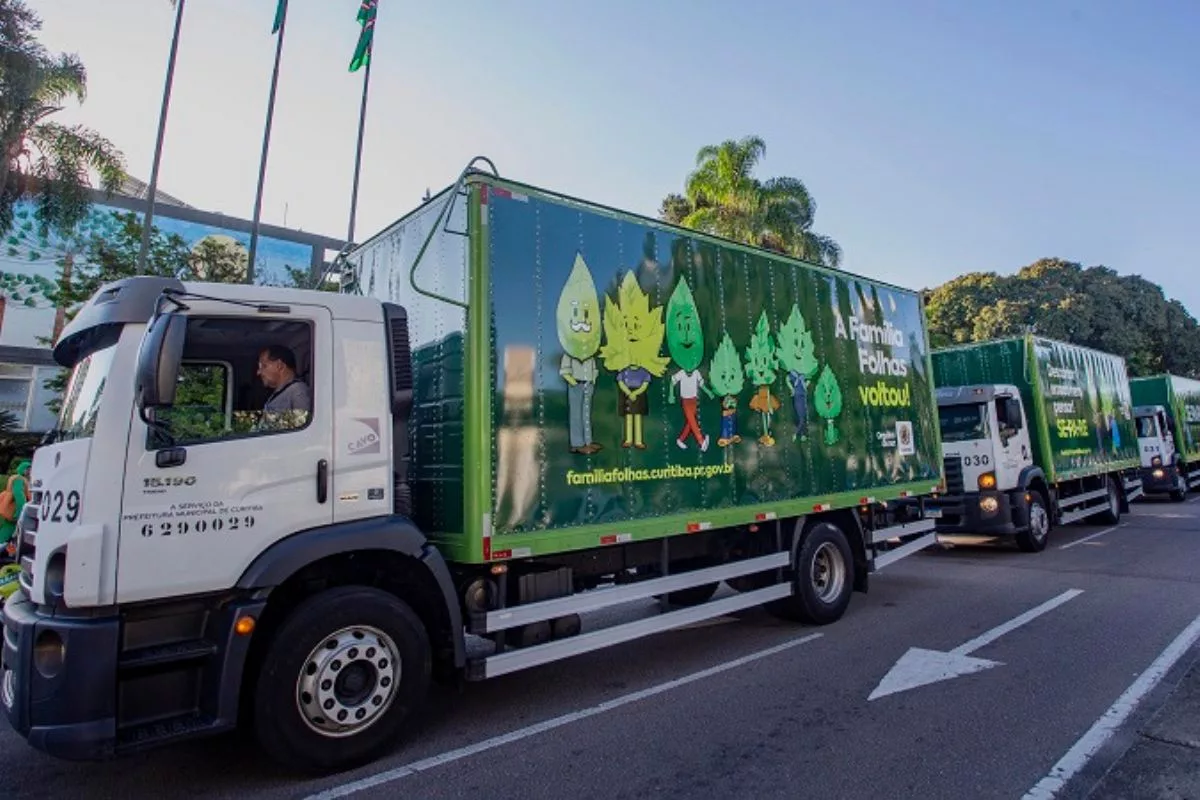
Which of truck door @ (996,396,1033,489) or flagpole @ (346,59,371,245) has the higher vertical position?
flagpole @ (346,59,371,245)

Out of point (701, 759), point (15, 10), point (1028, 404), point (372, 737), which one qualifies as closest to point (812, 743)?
point (701, 759)

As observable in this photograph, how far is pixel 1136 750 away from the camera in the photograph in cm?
387

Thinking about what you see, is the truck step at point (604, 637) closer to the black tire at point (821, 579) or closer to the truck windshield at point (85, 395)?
the black tire at point (821, 579)

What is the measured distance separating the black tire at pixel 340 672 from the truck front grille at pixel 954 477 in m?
9.63

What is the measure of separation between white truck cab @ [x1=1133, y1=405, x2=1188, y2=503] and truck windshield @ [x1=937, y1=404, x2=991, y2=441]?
10979mm

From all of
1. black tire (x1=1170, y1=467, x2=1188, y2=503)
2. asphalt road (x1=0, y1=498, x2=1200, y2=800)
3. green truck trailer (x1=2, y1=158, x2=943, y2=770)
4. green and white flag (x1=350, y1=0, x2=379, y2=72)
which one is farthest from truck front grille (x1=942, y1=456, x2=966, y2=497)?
green and white flag (x1=350, y1=0, x2=379, y2=72)

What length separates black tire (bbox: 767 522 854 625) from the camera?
6707 millimetres

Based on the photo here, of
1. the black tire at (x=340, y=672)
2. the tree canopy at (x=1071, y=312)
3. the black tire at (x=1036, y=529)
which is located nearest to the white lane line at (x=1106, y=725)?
the black tire at (x=340, y=672)

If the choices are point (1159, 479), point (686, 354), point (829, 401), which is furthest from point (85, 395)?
point (1159, 479)

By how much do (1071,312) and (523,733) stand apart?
34.0 metres

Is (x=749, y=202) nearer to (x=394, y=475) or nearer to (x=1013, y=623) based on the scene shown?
(x=1013, y=623)

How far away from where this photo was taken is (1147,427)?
754 inches

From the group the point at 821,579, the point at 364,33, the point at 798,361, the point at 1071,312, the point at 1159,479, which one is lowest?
the point at 821,579

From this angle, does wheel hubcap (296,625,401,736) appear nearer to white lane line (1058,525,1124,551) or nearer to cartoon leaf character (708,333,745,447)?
cartoon leaf character (708,333,745,447)
